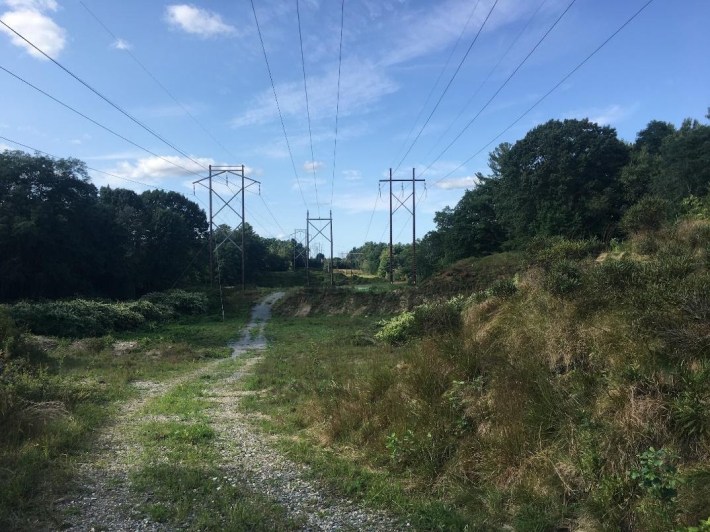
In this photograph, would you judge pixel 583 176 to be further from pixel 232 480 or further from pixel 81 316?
pixel 232 480

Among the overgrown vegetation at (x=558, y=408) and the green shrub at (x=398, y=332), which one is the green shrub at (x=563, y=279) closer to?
the overgrown vegetation at (x=558, y=408)

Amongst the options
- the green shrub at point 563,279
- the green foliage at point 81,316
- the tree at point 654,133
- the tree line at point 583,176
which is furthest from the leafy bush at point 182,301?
the tree at point 654,133

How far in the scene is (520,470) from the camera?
567cm

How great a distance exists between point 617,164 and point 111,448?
4902 cm

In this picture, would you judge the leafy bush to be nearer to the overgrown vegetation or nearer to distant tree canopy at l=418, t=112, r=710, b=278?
distant tree canopy at l=418, t=112, r=710, b=278

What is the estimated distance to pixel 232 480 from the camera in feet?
20.7

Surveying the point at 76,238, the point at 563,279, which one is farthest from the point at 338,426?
the point at 76,238

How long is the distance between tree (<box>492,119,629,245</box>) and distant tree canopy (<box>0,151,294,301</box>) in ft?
137

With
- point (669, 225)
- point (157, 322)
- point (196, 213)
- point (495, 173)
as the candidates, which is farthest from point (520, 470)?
point (196, 213)

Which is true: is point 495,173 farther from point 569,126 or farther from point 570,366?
point 570,366

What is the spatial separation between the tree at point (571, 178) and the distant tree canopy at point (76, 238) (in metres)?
41.7

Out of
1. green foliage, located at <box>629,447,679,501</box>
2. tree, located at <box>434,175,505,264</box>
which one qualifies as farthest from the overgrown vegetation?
tree, located at <box>434,175,505,264</box>

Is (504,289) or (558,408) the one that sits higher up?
(504,289)

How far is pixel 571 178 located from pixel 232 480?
1811 inches
